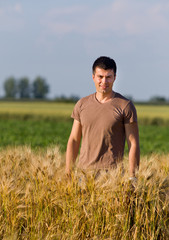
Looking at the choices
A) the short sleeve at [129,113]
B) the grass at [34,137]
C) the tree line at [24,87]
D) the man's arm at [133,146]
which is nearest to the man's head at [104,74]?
the short sleeve at [129,113]

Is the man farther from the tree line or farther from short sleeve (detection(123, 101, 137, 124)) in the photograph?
the tree line

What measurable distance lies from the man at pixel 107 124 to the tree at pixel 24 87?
3338 inches

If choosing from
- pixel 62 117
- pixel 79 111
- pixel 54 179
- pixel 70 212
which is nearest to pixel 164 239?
pixel 70 212

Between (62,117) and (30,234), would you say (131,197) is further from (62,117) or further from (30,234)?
(62,117)

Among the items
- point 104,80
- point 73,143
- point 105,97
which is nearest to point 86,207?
point 73,143

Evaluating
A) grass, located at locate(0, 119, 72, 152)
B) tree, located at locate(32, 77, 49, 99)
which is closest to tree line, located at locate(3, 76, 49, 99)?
tree, located at locate(32, 77, 49, 99)

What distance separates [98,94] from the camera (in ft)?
12.3

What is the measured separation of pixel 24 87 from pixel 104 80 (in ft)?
291

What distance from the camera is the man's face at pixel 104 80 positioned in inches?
143

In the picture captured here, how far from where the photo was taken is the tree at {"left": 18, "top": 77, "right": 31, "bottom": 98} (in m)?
88.6

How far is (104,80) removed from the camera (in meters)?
3.62

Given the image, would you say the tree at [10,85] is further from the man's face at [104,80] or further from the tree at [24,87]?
the man's face at [104,80]

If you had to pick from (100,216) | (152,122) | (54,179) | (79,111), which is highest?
(79,111)

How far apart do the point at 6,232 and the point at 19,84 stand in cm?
9025
